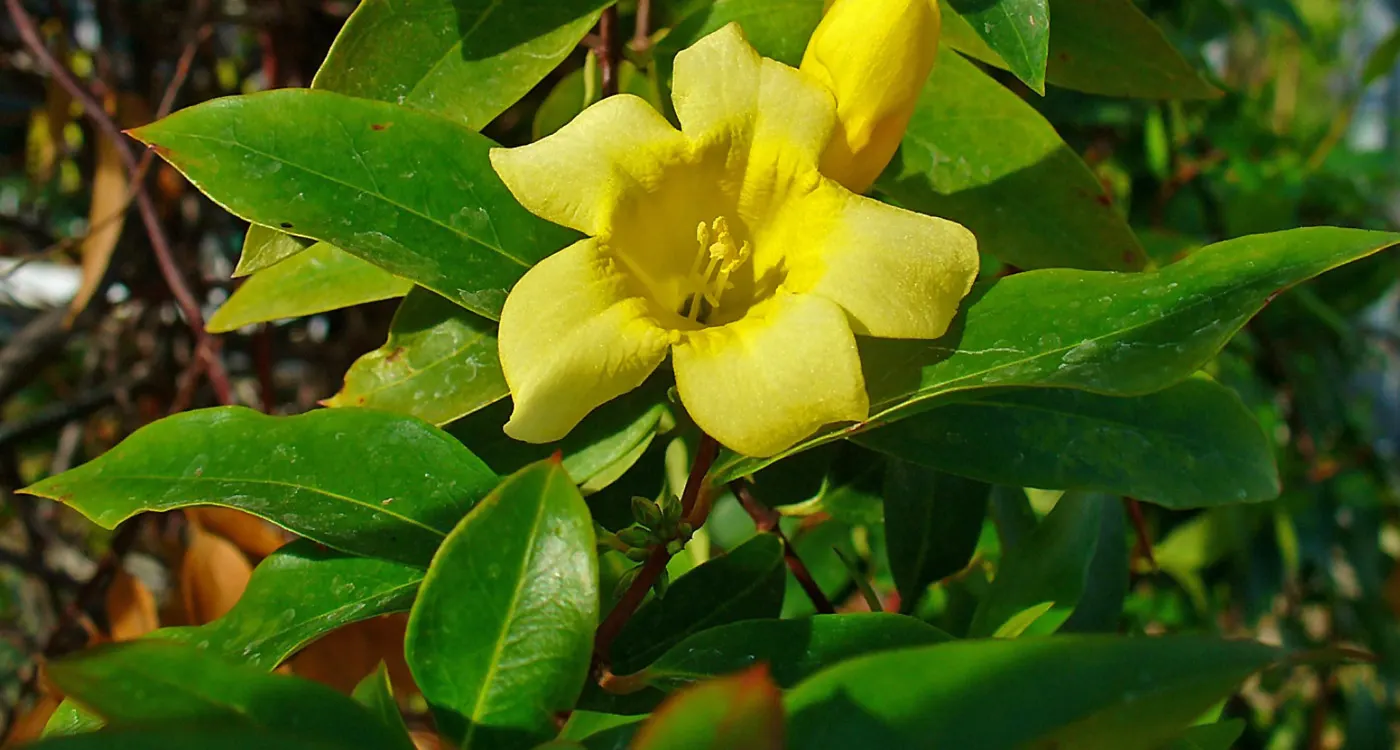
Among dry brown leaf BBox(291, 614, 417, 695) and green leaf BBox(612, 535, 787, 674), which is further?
dry brown leaf BBox(291, 614, 417, 695)

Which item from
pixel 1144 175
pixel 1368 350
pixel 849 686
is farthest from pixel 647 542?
pixel 1368 350

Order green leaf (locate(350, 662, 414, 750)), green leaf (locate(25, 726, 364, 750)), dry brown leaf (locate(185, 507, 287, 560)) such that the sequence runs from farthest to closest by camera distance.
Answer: dry brown leaf (locate(185, 507, 287, 560)), green leaf (locate(350, 662, 414, 750)), green leaf (locate(25, 726, 364, 750))

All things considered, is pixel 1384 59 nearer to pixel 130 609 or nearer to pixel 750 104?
pixel 750 104

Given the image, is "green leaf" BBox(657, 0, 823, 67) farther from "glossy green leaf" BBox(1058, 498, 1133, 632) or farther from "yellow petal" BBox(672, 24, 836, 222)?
"glossy green leaf" BBox(1058, 498, 1133, 632)

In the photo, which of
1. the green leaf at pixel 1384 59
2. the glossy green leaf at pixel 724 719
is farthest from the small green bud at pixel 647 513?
the green leaf at pixel 1384 59

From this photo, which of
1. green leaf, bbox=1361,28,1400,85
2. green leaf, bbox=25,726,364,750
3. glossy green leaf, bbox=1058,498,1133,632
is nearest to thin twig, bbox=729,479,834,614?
glossy green leaf, bbox=1058,498,1133,632

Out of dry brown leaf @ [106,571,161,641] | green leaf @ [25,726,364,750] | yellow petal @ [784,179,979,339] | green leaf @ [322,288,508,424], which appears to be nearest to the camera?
green leaf @ [25,726,364,750]

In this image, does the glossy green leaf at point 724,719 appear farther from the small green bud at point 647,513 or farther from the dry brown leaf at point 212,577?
the dry brown leaf at point 212,577
